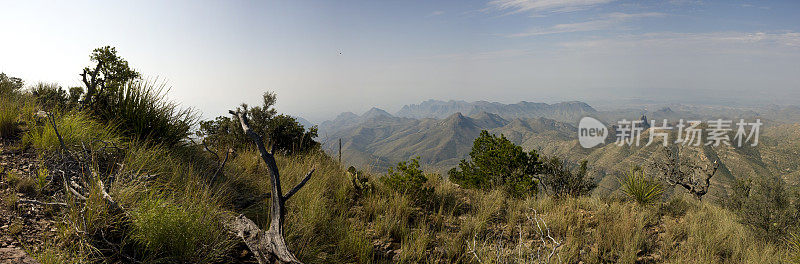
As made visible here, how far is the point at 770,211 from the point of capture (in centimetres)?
672

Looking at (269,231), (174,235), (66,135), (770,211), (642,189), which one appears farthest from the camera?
(770,211)

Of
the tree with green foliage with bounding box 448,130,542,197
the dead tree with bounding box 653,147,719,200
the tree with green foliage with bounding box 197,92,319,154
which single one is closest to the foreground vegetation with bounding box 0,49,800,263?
the tree with green foliage with bounding box 448,130,542,197

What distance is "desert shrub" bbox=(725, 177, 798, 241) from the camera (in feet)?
19.3

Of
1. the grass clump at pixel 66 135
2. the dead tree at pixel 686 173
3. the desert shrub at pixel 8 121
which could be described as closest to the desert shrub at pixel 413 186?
the grass clump at pixel 66 135

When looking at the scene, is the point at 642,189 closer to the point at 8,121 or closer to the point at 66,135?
the point at 66,135

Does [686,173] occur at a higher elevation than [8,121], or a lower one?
lower

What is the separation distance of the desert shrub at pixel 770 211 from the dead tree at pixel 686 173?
82.2 inches

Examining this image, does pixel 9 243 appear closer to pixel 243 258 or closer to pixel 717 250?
pixel 243 258

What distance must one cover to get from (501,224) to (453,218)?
779mm

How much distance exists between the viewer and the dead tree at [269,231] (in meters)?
2.66

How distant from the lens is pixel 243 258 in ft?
9.55

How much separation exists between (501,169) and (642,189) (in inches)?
112

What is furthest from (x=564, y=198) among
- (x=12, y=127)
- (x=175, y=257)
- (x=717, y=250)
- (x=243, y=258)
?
(x=12, y=127)

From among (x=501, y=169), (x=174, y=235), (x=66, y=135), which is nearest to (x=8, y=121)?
(x=66, y=135)
